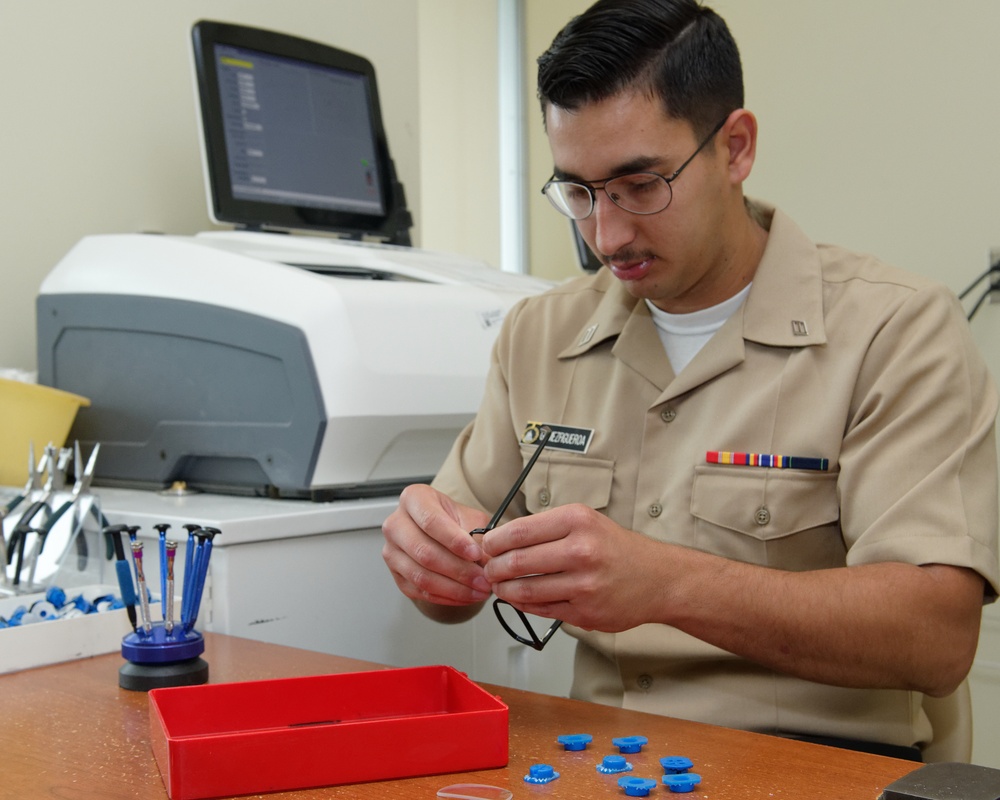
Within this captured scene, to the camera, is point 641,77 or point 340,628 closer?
point 641,77

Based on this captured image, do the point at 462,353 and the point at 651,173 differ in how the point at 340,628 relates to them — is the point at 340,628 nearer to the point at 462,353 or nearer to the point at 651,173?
the point at 462,353

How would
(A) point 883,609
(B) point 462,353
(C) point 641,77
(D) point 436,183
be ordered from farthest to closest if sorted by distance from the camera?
(D) point 436,183 < (B) point 462,353 < (C) point 641,77 < (A) point 883,609

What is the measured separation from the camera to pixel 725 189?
1.11 m

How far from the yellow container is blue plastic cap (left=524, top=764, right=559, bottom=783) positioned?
886 millimetres

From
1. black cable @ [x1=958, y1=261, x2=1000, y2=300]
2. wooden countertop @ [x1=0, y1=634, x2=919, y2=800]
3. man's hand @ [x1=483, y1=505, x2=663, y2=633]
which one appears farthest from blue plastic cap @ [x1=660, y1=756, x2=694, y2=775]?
black cable @ [x1=958, y1=261, x2=1000, y2=300]

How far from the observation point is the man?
897 mm

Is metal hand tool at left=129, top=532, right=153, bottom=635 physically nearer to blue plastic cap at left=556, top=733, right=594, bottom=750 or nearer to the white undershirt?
blue plastic cap at left=556, top=733, right=594, bottom=750

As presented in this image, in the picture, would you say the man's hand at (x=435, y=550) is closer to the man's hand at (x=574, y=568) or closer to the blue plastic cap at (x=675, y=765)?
the man's hand at (x=574, y=568)

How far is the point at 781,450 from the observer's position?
1.04 meters

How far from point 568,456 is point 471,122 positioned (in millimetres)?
1793

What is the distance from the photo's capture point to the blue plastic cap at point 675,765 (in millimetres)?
691

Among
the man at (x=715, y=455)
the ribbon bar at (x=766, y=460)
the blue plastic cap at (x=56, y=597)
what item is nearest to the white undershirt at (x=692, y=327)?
the man at (x=715, y=455)

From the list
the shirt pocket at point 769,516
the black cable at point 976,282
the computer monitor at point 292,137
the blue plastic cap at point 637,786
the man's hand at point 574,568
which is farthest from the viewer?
the black cable at point 976,282

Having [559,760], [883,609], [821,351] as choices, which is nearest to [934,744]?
[883,609]
